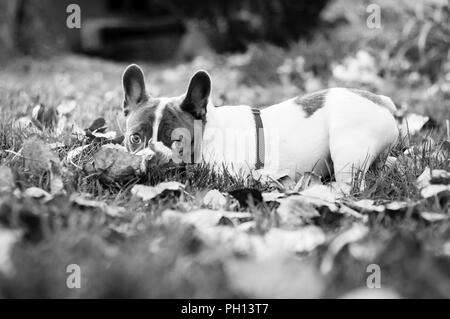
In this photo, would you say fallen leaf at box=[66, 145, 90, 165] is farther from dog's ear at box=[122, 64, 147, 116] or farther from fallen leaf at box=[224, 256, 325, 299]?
fallen leaf at box=[224, 256, 325, 299]

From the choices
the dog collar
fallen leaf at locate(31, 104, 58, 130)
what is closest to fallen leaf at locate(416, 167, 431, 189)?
the dog collar

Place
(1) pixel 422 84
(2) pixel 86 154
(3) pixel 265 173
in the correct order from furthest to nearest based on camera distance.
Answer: (1) pixel 422 84 → (3) pixel 265 173 → (2) pixel 86 154

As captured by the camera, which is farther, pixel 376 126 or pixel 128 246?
pixel 376 126

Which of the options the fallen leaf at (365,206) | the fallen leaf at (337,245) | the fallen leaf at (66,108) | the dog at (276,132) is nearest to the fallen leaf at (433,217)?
the fallen leaf at (365,206)

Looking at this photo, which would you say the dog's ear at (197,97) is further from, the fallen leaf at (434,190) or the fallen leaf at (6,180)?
the fallen leaf at (434,190)

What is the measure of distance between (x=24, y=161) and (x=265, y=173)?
1.17m

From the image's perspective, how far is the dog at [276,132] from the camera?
292 centimetres

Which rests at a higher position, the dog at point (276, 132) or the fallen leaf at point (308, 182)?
the dog at point (276, 132)
